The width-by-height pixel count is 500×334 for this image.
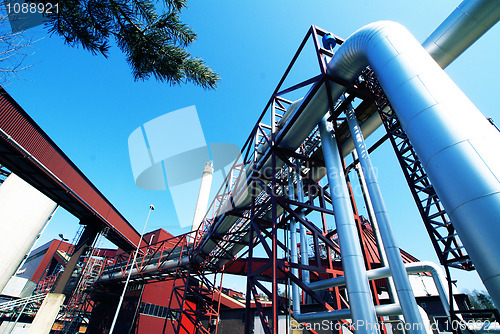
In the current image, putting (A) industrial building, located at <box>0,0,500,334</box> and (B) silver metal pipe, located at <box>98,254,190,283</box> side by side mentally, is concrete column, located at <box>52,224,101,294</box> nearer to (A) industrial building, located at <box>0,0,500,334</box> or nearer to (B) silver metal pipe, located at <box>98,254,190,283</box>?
(A) industrial building, located at <box>0,0,500,334</box>

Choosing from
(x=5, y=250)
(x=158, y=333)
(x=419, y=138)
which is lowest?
(x=158, y=333)

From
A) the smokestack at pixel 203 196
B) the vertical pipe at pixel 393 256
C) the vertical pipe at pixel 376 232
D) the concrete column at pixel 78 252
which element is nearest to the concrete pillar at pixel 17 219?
the concrete column at pixel 78 252

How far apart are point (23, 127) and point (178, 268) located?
449 inches

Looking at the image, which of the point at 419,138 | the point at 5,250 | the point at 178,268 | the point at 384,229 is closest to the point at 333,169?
the point at 384,229

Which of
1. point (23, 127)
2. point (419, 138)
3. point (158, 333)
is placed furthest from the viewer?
point (158, 333)

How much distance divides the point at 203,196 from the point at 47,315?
608 inches

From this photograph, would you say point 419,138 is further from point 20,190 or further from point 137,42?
point 20,190

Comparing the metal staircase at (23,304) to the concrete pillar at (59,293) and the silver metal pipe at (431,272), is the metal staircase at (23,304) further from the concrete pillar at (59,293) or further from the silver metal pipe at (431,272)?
the silver metal pipe at (431,272)

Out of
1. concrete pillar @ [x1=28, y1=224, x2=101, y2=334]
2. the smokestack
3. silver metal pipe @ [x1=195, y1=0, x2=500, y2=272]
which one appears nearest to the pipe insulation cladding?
silver metal pipe @ [x1=195, y1=0, x2=500, y2=272]

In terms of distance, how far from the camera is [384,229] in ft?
A: 13.8

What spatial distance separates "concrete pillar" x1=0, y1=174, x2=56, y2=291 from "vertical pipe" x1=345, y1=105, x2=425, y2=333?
20.0 meters

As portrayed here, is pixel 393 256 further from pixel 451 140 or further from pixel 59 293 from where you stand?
pixel 59 293

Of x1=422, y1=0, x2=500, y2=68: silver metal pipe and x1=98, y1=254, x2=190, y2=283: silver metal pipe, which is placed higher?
x1=422, y1=0, x2=500, y2=68: silver metal pipe

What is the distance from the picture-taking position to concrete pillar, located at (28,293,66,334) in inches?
544
